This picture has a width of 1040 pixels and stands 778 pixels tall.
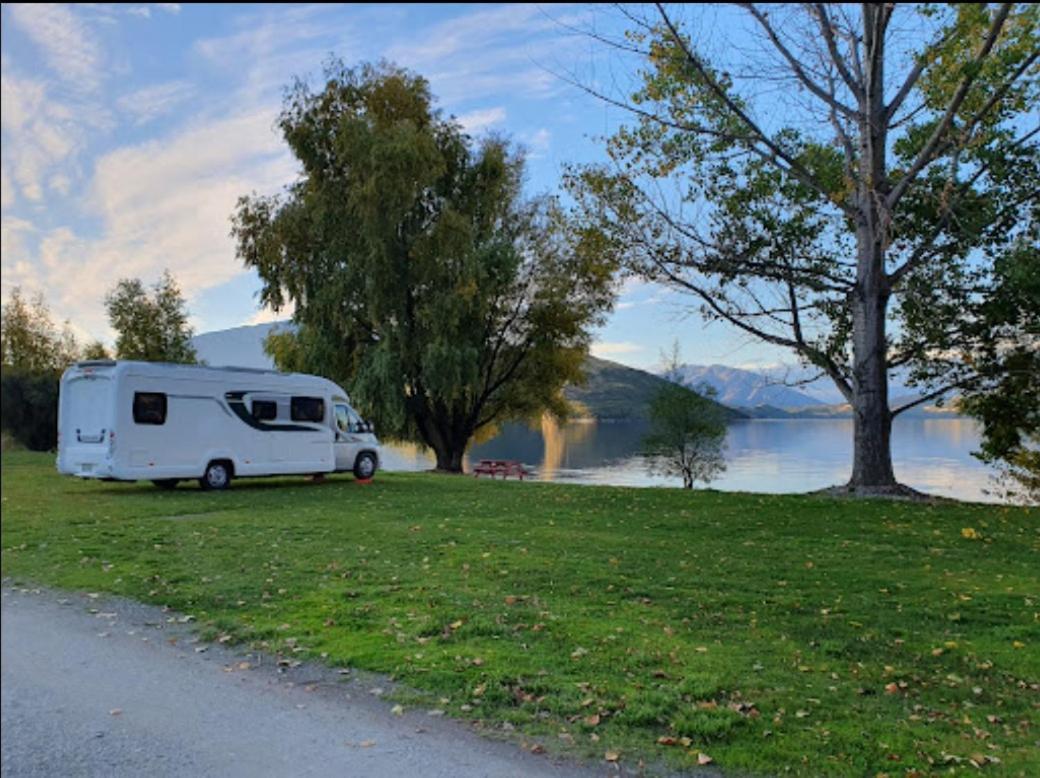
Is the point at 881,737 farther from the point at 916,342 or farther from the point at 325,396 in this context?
the point at 325,396

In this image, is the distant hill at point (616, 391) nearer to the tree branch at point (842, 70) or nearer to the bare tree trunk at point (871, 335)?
the bare tree trunk at point (871, 335)

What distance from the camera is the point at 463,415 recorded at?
3300cm

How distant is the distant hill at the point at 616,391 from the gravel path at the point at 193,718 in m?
28.7

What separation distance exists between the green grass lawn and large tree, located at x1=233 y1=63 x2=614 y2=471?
50.5 feet

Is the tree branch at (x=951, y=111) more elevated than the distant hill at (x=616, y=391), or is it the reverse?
the tree branch at (x=951, y=111)

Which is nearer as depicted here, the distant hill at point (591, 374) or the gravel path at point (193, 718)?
the gravel path at point (193, 718)

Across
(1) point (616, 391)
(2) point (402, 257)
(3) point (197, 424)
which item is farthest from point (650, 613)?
(1) point (616, 391)

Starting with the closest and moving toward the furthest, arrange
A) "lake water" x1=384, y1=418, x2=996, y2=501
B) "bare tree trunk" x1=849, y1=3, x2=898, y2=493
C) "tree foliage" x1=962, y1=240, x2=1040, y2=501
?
1. "bare tree trunk" x1=849, y1=3, x2=898, y2=493
2. "tree foliage" x1=962, y1=240, x2=1040, y2=501
3. "lake water" x1=384, y1=418, x2=996, y2=501

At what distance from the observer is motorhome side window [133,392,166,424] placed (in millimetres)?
16406

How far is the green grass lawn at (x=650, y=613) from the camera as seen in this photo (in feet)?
15.3

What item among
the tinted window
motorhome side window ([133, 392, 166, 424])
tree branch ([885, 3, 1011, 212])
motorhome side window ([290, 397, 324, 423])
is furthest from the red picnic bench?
tree branch ([885, 3, 1011, 212])

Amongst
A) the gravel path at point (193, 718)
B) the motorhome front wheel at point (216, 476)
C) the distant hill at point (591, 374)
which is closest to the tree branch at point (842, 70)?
the distant hill at point (591, 374)

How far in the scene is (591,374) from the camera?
3462cm

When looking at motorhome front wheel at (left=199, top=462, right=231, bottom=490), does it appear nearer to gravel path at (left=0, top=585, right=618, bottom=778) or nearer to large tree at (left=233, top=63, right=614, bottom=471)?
large tree at (left=233, top=63, right=614, bottom=471)
